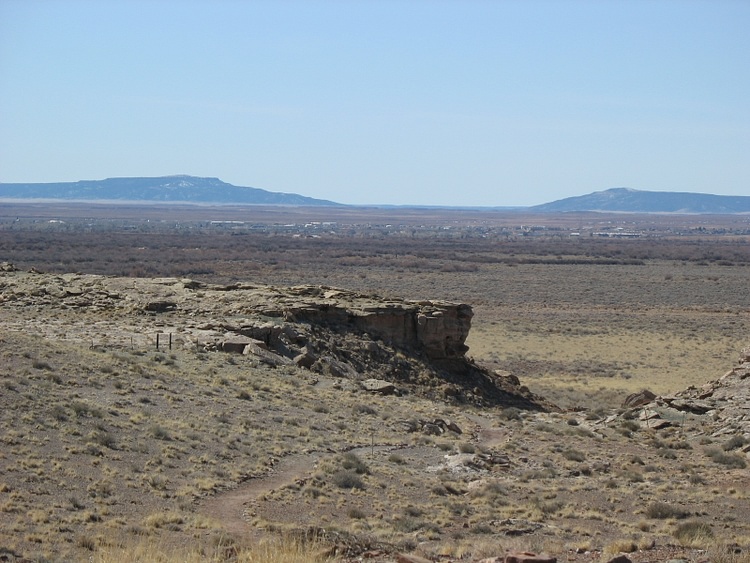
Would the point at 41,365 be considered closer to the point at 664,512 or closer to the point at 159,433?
the point at 159,433

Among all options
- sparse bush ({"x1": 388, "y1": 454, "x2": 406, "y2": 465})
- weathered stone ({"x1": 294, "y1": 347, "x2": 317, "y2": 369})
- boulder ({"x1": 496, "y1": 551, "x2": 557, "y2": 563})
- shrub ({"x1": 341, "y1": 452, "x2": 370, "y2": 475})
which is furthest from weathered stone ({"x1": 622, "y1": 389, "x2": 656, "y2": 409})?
boulder ({"x1": 496, "y1": 551, "x2": 557, "y2": 563})

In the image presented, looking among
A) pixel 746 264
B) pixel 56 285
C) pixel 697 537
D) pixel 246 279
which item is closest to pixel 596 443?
pixel 697 537

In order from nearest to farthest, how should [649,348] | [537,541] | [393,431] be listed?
[537,541] → [393,431] → [649,348]

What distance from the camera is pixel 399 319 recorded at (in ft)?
94.9

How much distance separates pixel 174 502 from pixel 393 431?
7474 mm

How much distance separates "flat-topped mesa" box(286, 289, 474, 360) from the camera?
28.6 meters

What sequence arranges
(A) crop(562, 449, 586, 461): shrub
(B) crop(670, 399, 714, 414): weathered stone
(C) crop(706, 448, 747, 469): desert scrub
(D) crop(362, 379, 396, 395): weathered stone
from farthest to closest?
(D) crop(362, 379, 396, 395): weathered stone → (B) crop(670, 399, 714, 414): weathered stone → (A) crop(562, 449, 586, 461): shrub → (C) crop(706, 448, 747, 469): desert scrub

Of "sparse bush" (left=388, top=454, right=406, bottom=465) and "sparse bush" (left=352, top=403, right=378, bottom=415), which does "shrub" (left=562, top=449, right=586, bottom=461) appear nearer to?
"sparse bush" (left=388, top=454, right=406, bottom=465)

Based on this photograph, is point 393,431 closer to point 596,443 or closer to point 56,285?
point 596,443

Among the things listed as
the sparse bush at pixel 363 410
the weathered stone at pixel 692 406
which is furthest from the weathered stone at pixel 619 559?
the weathered stone at pixel 692 406

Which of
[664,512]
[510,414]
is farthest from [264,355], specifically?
[664,512]

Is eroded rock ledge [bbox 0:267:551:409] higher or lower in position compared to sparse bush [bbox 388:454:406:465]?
higher

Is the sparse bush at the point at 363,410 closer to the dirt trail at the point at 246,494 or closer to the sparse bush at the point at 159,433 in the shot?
the dirt trail at the point at 246,494

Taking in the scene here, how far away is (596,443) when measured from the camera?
22375mm
